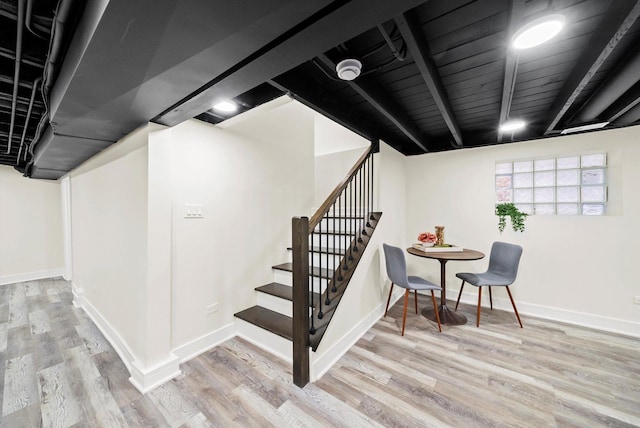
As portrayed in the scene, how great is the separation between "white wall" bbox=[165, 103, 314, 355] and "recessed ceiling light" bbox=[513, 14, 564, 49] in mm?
1934

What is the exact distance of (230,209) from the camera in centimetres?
238

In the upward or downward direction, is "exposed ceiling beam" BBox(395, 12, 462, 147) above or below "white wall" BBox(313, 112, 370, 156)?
below

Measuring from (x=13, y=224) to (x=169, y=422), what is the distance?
5.70m

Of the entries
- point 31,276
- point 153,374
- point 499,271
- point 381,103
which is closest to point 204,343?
point 153,374

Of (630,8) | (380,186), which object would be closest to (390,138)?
(380,186)

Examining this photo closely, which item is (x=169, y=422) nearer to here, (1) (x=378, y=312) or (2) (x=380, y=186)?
(1) (x=378, y=312)

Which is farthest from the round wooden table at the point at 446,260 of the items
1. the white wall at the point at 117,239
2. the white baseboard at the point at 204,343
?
the white wall at the point at 117,239

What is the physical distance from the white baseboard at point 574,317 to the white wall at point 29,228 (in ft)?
25.3

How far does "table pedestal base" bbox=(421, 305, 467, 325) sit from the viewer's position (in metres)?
2.74

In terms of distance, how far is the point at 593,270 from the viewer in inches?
104

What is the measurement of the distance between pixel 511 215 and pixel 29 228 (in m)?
8.16

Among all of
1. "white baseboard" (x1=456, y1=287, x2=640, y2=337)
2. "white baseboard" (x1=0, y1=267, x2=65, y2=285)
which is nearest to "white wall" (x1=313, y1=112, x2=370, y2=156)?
"white baseboard" (x1=456, y1=287, x2=640, y2=337)

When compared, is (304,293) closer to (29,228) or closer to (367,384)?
(367,384)

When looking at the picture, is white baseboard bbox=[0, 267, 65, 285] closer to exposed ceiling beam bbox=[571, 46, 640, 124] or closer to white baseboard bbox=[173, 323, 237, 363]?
white baseboard bbox=[173, 323, 237, 363]
